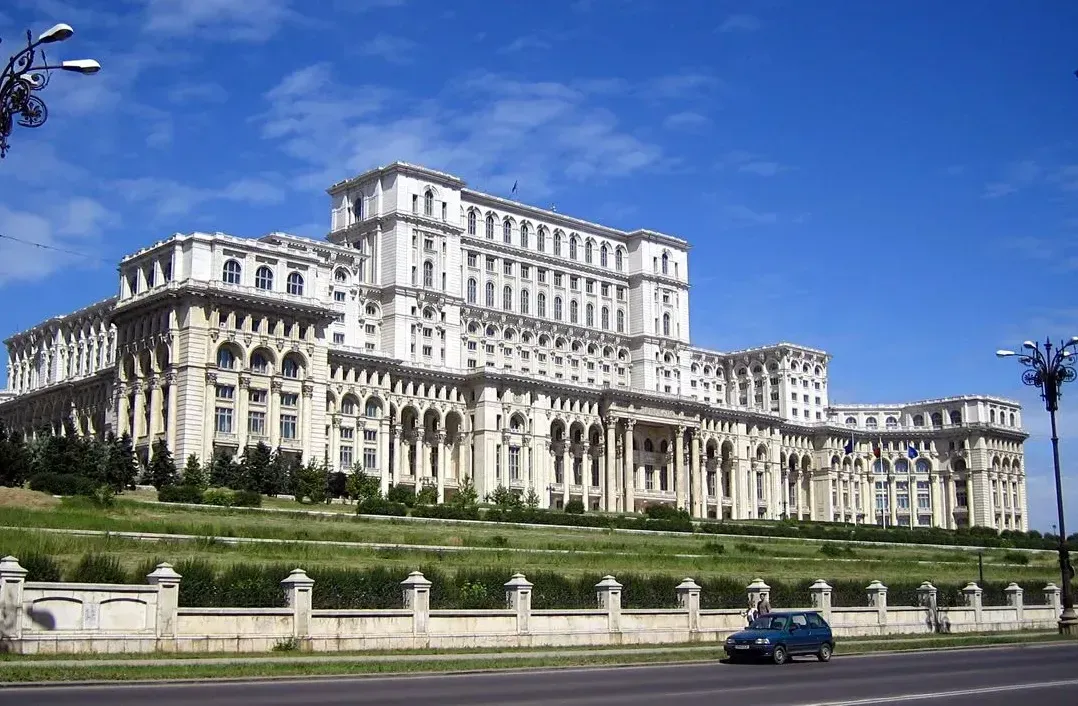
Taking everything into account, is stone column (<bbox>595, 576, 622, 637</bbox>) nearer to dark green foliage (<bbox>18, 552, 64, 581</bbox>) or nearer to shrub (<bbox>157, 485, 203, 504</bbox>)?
dark green foliage (<bbox>18, 552, 64, 581</bbox>)

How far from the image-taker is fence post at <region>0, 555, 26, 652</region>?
29.9 meters

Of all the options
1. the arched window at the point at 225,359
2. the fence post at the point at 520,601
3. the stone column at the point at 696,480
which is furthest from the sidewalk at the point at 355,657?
the stone column at the point at 696,480

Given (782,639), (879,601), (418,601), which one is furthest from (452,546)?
(782,639)

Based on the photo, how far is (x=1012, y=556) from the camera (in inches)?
3654

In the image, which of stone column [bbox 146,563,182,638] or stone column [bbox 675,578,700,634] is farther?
stone column [bbox 675,578,700,634]

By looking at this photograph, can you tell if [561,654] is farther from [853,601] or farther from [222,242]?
[222,242]

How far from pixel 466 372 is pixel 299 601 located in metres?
84.7

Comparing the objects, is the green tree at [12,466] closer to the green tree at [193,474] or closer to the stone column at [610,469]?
the green tree at [193,474]

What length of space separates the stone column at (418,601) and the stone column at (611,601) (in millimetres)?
7112

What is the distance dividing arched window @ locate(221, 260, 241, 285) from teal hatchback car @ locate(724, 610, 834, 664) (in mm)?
66946

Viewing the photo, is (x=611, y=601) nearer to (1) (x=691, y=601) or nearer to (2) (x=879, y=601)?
(1) (x=691, y=601)

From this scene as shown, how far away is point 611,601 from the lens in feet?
138

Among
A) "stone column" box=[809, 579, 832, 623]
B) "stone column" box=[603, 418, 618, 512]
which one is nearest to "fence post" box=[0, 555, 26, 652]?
"stone column" box=[809, 579, 832, 623]

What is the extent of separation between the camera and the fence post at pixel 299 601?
35281 millimetres
